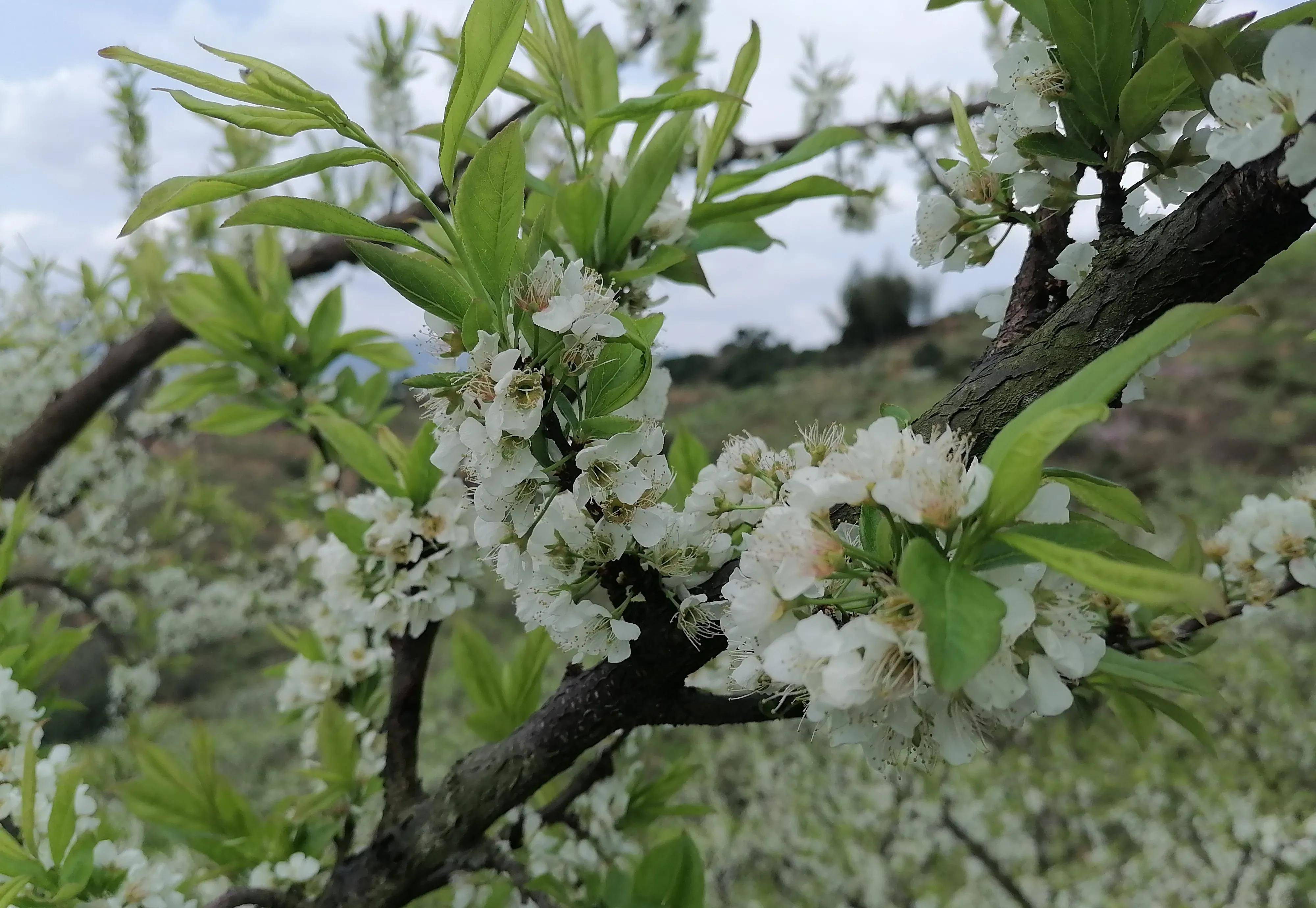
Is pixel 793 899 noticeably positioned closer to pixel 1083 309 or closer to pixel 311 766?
pixel 311 766

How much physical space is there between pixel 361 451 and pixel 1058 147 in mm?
585

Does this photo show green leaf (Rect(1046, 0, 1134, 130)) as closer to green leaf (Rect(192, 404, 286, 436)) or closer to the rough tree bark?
the rough tree bark

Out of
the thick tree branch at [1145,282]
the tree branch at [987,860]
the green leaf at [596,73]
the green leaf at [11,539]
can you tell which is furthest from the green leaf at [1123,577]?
the tree branch at [987,860]

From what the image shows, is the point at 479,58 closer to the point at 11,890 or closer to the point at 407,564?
the point at 407,564

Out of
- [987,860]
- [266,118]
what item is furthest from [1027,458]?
[987,860]

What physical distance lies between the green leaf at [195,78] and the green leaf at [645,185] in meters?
0.25

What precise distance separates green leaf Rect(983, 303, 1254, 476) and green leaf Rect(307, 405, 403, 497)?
0.53 meters

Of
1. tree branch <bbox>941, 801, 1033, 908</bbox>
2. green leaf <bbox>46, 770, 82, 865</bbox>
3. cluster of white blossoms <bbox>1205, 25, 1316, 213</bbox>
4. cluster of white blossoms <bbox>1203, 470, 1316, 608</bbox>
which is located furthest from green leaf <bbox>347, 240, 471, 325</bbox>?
tree branch <bbox>941, 801, 1033, 908</bbox>

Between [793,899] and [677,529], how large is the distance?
6.48ft

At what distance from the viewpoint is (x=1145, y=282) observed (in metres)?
0.39

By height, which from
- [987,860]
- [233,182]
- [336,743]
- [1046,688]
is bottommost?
[987,860]

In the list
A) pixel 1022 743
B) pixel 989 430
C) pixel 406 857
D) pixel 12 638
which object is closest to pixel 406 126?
pixel 12 638

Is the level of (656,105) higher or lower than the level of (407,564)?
higher

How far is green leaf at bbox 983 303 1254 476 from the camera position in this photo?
0.27 metres
